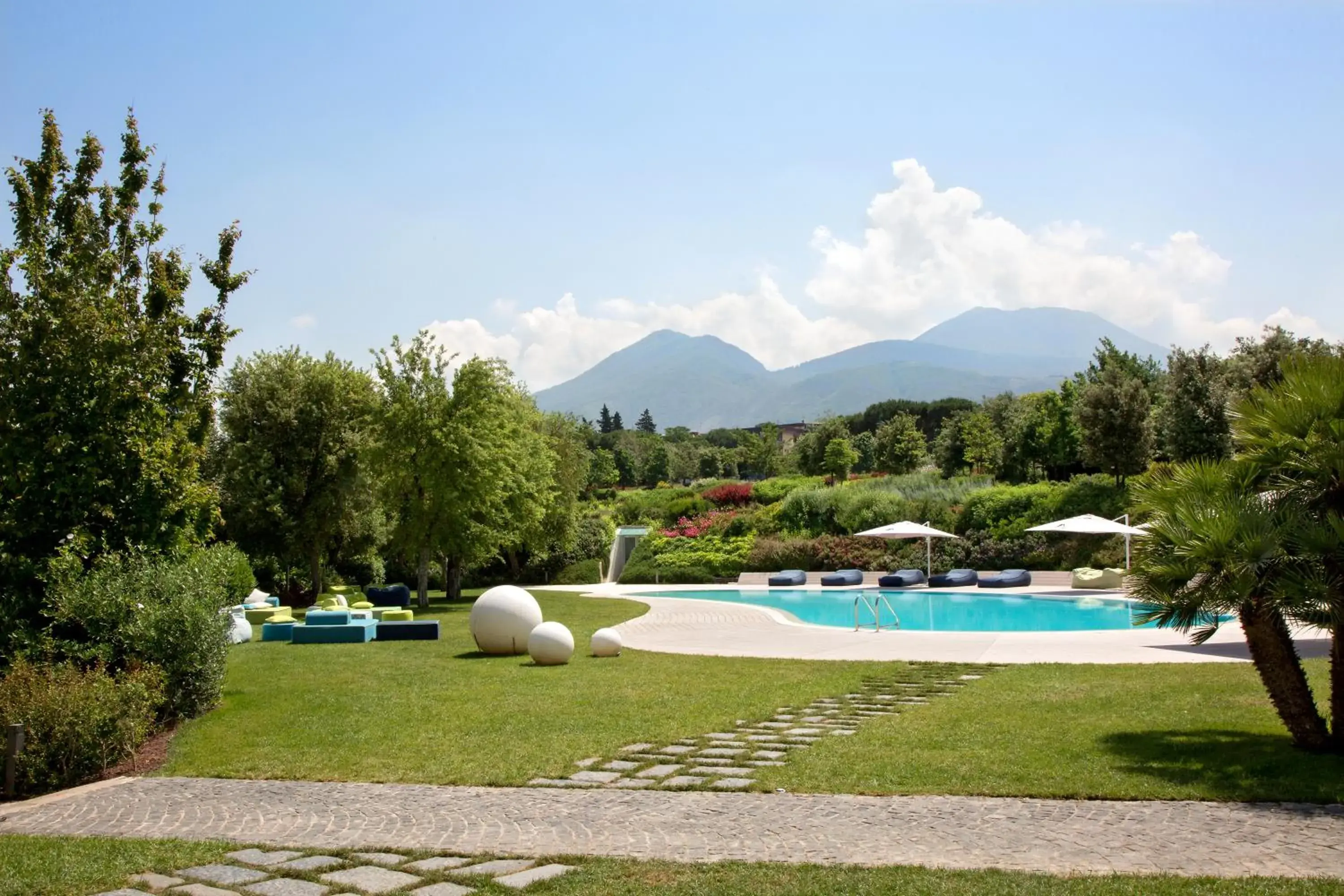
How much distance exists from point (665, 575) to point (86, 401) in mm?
26939

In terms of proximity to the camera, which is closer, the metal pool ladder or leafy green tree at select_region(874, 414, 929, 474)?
the metal pool ladder

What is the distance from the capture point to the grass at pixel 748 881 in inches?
198

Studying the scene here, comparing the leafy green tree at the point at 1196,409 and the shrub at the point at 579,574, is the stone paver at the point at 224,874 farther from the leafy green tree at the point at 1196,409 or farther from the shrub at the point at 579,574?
the shrub at the point at 579,574

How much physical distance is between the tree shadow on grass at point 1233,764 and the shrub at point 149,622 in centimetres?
882

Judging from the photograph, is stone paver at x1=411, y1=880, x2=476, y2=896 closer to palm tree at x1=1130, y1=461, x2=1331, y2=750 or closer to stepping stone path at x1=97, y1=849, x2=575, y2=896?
stepping stone path at x1=97, y1=849, x2=575, y2=896

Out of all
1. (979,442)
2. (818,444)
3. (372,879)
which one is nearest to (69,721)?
(372,879)

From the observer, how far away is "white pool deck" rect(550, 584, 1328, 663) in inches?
572

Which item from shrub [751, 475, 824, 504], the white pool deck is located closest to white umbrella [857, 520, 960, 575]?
the white pool deck

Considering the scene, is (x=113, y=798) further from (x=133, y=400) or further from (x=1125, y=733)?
(x=1125, y=733)

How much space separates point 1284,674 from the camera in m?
8.02

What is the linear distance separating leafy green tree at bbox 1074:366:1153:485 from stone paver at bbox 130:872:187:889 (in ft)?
105

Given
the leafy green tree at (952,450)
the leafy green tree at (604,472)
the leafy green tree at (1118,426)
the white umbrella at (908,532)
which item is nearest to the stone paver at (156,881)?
the white umbrella at (908,532)

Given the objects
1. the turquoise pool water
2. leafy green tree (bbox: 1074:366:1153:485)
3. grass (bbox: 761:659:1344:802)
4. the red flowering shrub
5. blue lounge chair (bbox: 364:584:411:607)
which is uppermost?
leafy green tree (bbox: 1074:366:1153:485)

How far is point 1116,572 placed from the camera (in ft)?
90.2
